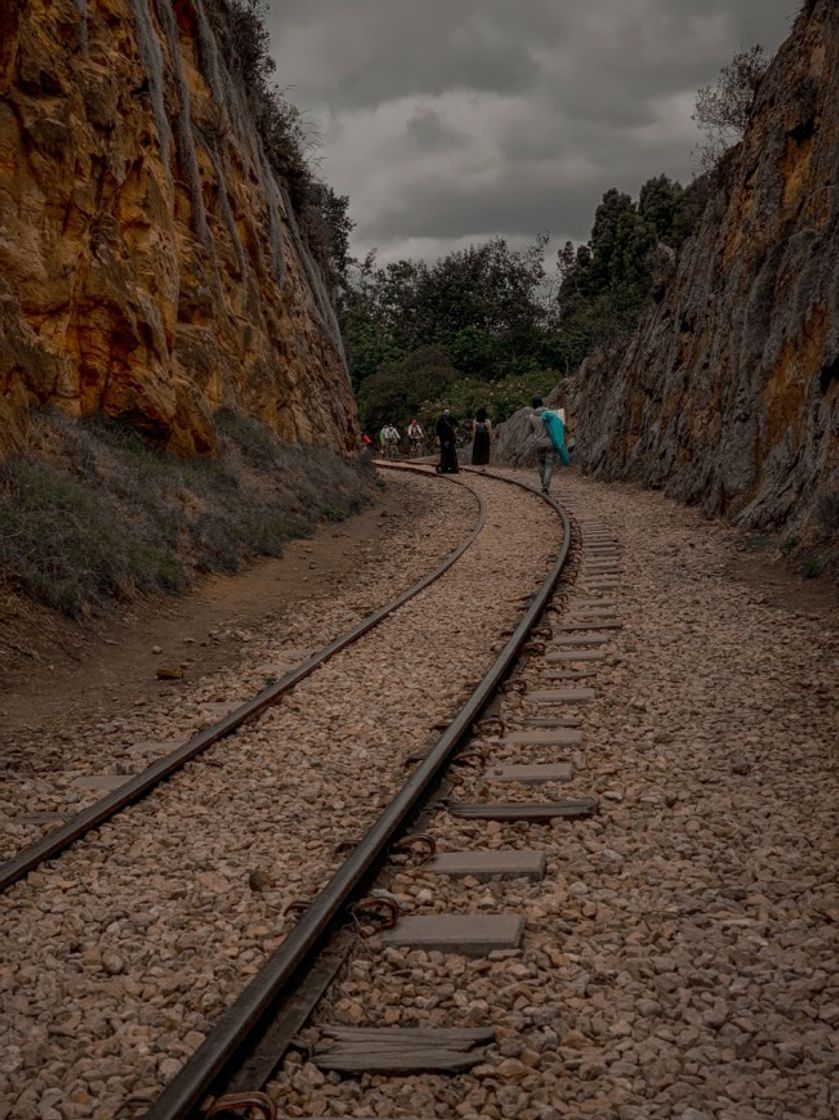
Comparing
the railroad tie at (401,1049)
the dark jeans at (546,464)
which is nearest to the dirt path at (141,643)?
the railroad tie at (401,1049)

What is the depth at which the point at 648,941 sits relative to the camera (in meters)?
3.81

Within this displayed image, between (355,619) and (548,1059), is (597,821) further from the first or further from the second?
(355,619)

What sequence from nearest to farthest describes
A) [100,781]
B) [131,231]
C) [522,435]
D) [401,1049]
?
[401,1049] → [100,781] → [131,231] → [522,435]

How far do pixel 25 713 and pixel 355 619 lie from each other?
391 centimetres

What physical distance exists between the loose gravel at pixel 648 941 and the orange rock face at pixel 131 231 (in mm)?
7373

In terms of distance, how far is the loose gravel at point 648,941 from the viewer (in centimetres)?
298

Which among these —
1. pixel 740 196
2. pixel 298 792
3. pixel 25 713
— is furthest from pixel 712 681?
pixel 740 196

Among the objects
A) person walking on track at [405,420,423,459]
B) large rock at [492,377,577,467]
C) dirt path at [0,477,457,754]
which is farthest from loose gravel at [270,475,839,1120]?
person walking on track at [405,420,423,459]

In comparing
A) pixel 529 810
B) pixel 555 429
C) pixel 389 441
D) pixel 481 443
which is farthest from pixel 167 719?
pixel 389 441

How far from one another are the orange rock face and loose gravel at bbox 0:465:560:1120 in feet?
17.4

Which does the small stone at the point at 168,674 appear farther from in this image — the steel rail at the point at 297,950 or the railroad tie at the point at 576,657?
the railroad tie at the point at 576,657

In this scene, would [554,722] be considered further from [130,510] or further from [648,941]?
[130,510]

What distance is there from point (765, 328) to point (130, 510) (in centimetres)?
1096

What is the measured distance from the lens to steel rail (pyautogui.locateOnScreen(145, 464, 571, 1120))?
284 centimetres
